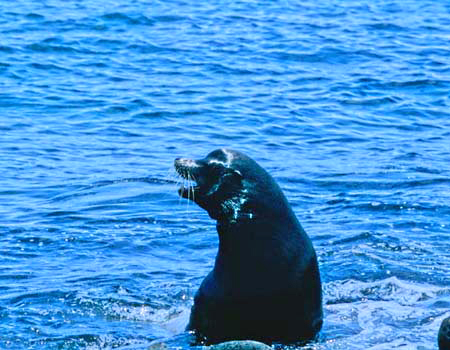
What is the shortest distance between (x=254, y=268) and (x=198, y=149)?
6399 millimetres

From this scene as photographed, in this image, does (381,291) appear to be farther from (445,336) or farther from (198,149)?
(198,149)

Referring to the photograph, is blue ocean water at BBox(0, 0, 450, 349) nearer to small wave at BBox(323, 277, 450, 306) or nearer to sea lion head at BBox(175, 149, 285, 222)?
small wave at BBox(323, 277, 450, 306)

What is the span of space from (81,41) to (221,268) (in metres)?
12.7

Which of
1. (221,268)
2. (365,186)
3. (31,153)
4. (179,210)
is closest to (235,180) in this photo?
(221,268)

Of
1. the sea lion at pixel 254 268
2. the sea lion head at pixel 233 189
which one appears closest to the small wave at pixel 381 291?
the sea lion at pixel 254 268

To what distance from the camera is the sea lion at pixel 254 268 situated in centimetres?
824

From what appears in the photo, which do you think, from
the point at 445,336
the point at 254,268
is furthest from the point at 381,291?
the point at 445,336

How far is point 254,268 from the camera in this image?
8.26m

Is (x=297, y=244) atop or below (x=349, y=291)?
atop

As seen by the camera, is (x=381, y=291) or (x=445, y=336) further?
(x=381, y=291)

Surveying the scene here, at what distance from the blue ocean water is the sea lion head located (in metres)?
0.95

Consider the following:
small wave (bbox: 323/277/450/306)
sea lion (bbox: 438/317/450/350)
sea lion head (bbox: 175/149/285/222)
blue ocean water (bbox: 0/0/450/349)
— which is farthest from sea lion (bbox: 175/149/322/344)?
sea lion (bbox: 438/317/450/350)

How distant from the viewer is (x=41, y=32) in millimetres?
20812

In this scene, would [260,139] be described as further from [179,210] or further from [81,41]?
[81,41]
